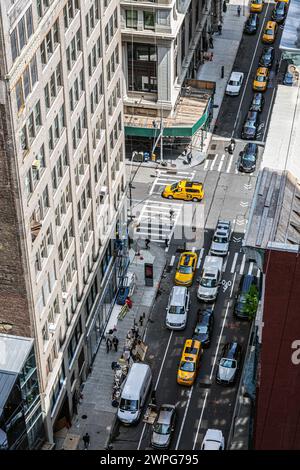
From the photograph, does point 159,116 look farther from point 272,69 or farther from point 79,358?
point 79,358

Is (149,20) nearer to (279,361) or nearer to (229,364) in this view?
(229,364)

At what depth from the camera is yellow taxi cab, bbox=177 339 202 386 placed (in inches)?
3681

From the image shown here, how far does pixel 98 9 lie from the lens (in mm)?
89062

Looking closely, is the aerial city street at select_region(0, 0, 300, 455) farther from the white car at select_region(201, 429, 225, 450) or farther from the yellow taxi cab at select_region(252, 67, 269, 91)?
the yellow taxi cab at select_region(252, 67, 269, 91)

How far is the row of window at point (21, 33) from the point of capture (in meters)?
67.6

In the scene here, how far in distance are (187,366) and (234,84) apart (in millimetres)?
57966

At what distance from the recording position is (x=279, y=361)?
71000 millimetres

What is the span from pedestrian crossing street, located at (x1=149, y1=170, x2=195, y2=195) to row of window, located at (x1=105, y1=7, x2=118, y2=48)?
2898 cm

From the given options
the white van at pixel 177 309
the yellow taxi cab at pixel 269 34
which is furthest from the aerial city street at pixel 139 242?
the yellow taxi cab at pixel 269 34

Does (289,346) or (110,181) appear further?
(110,181)

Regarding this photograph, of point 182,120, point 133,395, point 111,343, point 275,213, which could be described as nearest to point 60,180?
point 275,213

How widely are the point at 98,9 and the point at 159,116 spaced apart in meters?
37.1

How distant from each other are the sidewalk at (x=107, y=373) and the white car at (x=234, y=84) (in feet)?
124


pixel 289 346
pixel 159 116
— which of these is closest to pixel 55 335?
pixel 289 346
